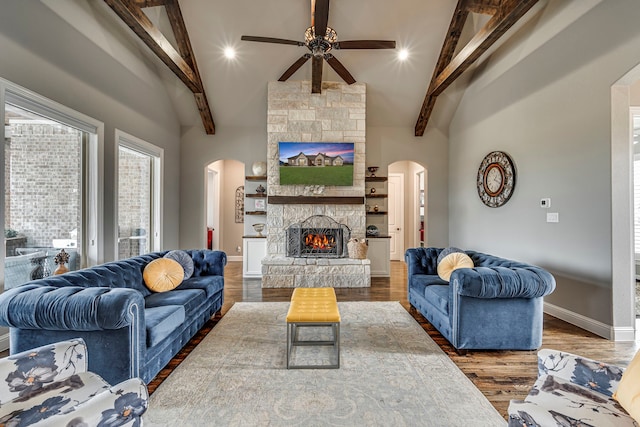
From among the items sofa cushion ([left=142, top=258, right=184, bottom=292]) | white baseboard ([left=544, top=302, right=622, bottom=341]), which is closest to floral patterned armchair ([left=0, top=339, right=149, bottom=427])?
sofa cushion ([left=142, top=258, right=184, bottom=292])

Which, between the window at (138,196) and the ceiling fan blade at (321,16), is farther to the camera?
the window at (138,196)

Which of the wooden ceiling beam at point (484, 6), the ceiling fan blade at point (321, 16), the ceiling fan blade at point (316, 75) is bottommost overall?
the ceiling fan blade at point (321, 16)

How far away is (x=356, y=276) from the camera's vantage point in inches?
207

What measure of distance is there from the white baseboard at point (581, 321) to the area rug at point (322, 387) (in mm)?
1801

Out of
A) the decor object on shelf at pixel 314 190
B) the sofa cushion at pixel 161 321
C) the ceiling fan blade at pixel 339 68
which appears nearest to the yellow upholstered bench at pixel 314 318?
the sofa cushion at pixel 161 321

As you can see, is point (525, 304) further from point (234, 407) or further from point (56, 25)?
point (56, 25)

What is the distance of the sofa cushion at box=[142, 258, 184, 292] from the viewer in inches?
122

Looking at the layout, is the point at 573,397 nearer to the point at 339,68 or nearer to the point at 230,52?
the point at 339,68

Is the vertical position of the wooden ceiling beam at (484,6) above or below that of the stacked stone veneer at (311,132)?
above

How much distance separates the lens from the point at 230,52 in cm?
514

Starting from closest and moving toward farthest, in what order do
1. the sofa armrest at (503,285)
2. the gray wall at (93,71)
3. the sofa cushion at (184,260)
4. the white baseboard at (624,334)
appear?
1. the sofa armrest at (503,285)
2. the gray wall at (93,71)
3. the white baseboard at (624,334)
4. the sofa cushion at (184,260)

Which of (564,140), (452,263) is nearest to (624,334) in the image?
(452,263)

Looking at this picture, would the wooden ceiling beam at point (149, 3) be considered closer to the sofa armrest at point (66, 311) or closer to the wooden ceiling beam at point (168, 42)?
the wooden ceiling beam at point (168, 42)

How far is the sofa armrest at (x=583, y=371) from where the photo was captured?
4.67 ft
